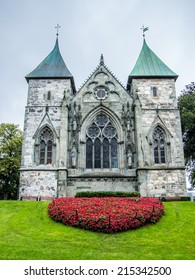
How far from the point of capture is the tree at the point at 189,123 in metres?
31.7

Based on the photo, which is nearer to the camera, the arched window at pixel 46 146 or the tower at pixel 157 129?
the tower at pixel 157 129

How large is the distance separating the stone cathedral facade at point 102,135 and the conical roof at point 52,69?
0.11 meters

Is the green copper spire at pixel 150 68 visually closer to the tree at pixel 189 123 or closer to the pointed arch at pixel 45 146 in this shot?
the tree at pixel 189 123

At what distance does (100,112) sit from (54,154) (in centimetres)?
645

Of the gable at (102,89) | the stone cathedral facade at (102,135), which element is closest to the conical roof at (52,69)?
the stone cathedral facade at (102,135)

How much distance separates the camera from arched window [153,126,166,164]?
2775cm

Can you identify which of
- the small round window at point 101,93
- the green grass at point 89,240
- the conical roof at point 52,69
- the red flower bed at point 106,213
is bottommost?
the green grass at point 89,240

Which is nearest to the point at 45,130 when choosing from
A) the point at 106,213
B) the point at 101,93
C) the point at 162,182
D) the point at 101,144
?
the point at 101,144

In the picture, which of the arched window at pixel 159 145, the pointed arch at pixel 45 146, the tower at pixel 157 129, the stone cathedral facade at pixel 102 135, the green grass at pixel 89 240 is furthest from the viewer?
the arched window at pixel 159 145

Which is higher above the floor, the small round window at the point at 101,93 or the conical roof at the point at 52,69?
the conical roof at the point at 52,69

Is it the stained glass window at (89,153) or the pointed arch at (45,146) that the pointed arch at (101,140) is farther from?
the pointed arch at (45,146)

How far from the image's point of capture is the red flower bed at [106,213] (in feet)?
49.5

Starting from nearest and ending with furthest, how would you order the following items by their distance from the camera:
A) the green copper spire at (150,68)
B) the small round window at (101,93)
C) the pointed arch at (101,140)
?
the pointed arch at (101,140) → the small round window at (101,93) → the green copper spire at (150,68)

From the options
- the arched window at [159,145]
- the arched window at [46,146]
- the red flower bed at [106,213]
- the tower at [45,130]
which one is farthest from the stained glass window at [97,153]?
the red flower bed at [106,213]
